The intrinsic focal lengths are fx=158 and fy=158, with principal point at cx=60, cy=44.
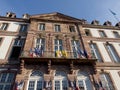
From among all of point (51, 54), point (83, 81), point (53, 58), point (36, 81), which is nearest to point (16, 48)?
point (51, 54)

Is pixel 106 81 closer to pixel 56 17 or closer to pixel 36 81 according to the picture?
pixel 36 81

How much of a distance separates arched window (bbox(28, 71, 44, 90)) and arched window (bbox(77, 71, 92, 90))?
3.72 meters

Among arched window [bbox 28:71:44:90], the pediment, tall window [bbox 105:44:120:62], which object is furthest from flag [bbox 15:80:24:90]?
tall window [bbox 105:44:120:62]

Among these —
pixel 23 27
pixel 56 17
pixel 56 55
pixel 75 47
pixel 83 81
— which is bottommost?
pixel 83 81

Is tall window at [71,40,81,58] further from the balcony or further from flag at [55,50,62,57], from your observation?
flag at [55,50,62,57]

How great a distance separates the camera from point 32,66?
53.0ft

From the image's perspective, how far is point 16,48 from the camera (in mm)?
19391

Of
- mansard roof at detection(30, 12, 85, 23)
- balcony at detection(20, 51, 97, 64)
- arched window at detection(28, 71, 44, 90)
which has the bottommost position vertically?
arched window at detection(28, 71, 44, 90)

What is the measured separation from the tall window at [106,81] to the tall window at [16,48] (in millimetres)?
9980

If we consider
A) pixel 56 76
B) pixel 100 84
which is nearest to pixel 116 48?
pixel 100 84

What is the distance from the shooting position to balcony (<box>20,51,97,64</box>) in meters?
16.0

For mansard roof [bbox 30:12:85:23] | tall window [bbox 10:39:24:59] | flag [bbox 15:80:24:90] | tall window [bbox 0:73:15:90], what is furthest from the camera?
mansard roof [bbox 30:12:85:23]

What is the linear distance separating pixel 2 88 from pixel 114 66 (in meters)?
12.7

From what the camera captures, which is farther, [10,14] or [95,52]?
[10,14]
